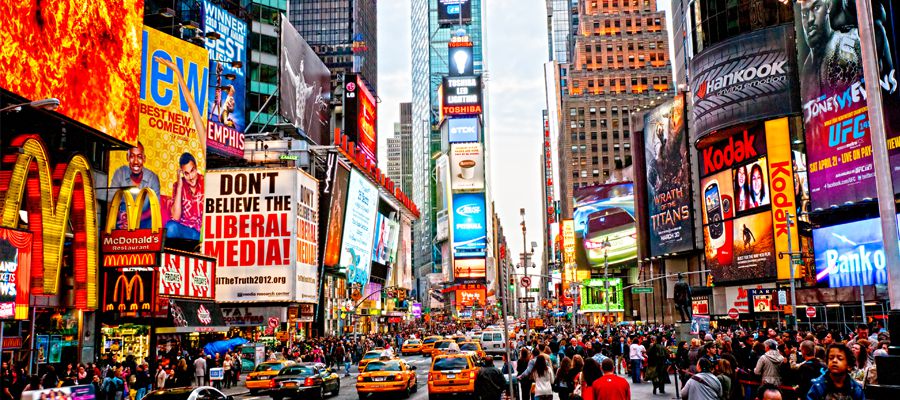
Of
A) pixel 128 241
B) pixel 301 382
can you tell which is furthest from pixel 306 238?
pixel 301 382

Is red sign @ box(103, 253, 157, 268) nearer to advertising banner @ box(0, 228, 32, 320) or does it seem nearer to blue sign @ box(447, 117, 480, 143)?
advertising banner @ box(0, 228, 32, 320)

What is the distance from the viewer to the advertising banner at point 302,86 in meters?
75.7

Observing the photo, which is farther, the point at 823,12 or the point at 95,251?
the point at 823,12

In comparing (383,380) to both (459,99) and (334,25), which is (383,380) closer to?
(334,25)

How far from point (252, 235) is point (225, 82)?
42.4 feet

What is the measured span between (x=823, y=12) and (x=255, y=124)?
170 ft

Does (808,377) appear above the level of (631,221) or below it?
below

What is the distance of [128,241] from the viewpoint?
33562mm

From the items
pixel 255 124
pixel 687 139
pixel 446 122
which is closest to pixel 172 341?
pixel 255 124

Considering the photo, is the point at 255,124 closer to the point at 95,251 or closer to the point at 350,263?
the point at 350,263

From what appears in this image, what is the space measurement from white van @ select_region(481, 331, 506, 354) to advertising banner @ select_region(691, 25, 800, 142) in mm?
36154

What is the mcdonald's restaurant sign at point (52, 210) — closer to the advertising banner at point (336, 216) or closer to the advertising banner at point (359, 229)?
the advertising banner at point (336, 216)

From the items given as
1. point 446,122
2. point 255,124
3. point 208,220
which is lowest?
point 208,220

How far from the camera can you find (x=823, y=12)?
58719mm
